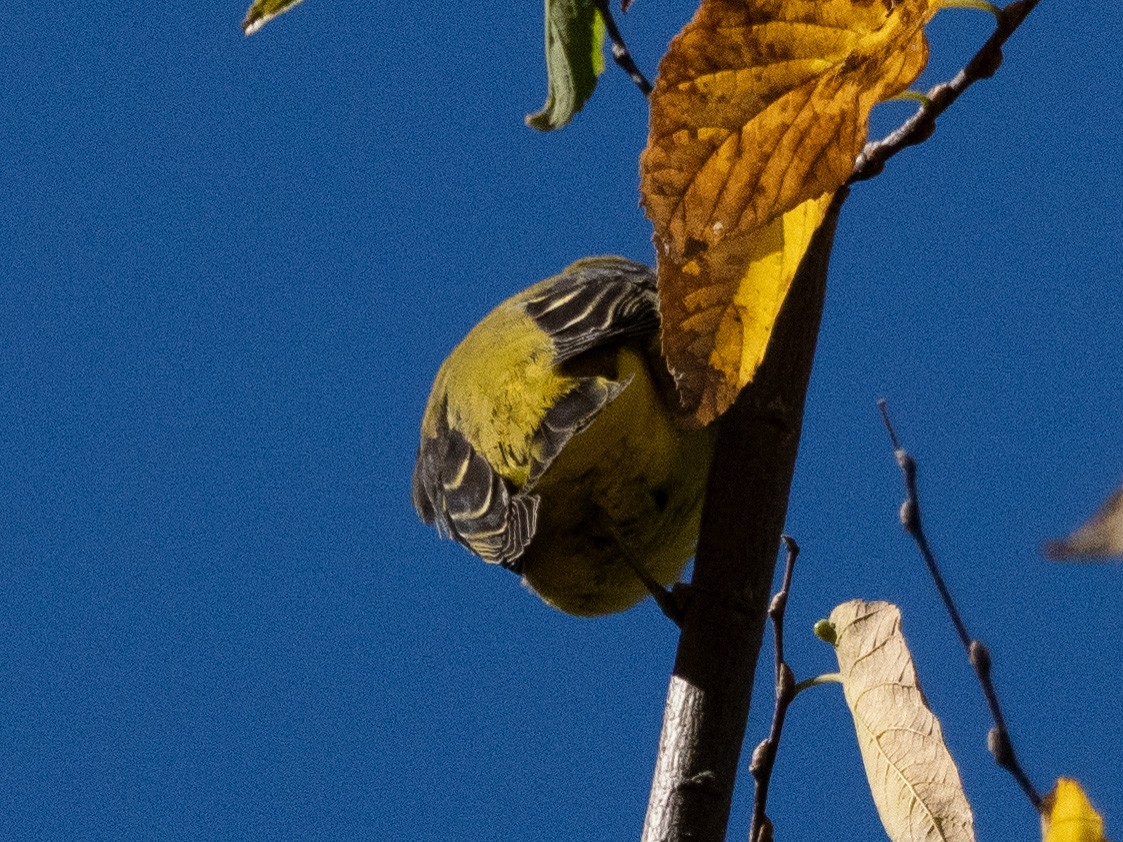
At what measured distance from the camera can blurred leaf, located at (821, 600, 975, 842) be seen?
1.82m

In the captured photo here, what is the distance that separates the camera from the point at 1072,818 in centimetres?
111

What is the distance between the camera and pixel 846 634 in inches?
84.8

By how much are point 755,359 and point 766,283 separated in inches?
3.0

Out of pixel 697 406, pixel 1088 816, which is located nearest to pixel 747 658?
pixel 697 406

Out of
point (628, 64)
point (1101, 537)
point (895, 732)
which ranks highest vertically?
point (628, 64)

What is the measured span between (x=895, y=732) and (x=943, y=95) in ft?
2.87

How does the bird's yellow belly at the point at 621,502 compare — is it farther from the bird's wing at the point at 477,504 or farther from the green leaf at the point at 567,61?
the green leaf at the point at 567,61

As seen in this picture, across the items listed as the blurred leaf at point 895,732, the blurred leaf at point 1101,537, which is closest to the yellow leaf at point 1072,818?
the blurred leaf at point 1101,537

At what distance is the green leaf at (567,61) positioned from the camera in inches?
84.2

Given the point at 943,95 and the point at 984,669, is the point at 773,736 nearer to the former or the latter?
the point at 984,669

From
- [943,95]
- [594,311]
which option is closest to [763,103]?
[943,95]

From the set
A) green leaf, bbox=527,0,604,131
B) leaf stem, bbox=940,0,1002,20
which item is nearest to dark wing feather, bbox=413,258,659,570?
green leaf, bbox=527,0,604,131

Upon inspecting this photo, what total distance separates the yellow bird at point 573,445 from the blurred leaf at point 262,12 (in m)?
1.57

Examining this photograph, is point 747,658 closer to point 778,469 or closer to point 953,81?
point 778,469
